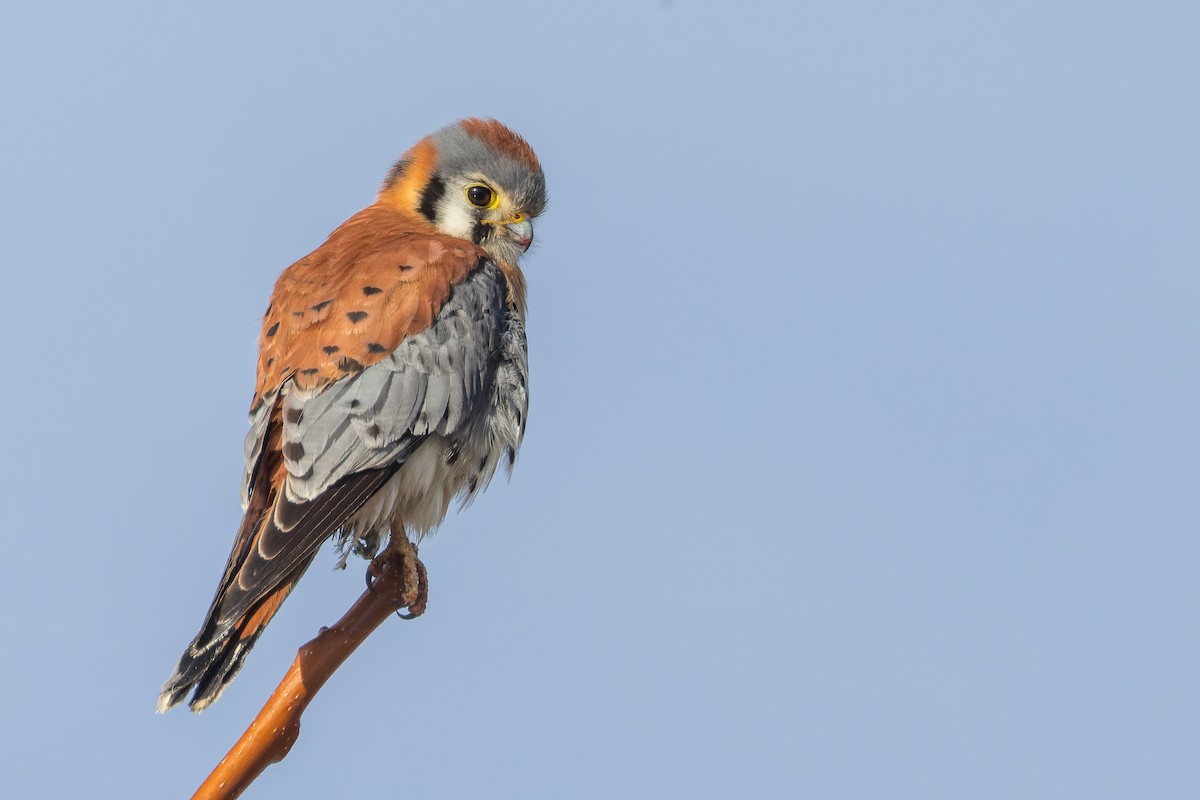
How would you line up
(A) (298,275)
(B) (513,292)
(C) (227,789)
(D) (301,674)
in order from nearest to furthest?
(C) (227,789) → (D) (301,674) → (A) (298,275) → (B) (513,292)

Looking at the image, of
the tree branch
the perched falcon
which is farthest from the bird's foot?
the tree branch

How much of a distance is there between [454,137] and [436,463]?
147 centimetres

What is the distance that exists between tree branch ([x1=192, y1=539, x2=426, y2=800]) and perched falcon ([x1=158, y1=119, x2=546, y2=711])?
0.54 m

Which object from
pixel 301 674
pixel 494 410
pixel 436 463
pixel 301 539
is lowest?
pixel 301 674

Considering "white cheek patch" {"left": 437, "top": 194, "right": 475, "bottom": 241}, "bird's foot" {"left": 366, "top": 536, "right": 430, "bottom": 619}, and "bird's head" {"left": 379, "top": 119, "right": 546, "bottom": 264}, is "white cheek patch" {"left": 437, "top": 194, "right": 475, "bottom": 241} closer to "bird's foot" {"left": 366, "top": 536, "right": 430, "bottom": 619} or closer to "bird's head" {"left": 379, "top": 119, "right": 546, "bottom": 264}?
"bird's head" {"left": 379, "top": 119, "right": 546, "bottom": 264}

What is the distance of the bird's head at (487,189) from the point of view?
17.7 feet

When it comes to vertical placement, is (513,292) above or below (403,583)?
above

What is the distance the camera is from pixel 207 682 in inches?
A: 147

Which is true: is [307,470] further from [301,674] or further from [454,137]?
[454,137]

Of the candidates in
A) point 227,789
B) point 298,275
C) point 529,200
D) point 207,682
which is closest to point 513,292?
point 529,200

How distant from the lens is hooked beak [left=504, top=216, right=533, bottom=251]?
5.40m

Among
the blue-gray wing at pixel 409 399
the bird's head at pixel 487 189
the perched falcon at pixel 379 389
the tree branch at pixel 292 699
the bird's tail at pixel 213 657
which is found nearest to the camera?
the tree branch at pixel 292 699

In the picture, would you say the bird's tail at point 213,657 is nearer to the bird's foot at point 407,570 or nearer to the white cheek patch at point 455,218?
the bird's foot at point 407,570

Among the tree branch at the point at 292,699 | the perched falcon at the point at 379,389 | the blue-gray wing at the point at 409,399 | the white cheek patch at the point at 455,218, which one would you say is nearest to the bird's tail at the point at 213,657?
the perched falcon at the point at 379,389
